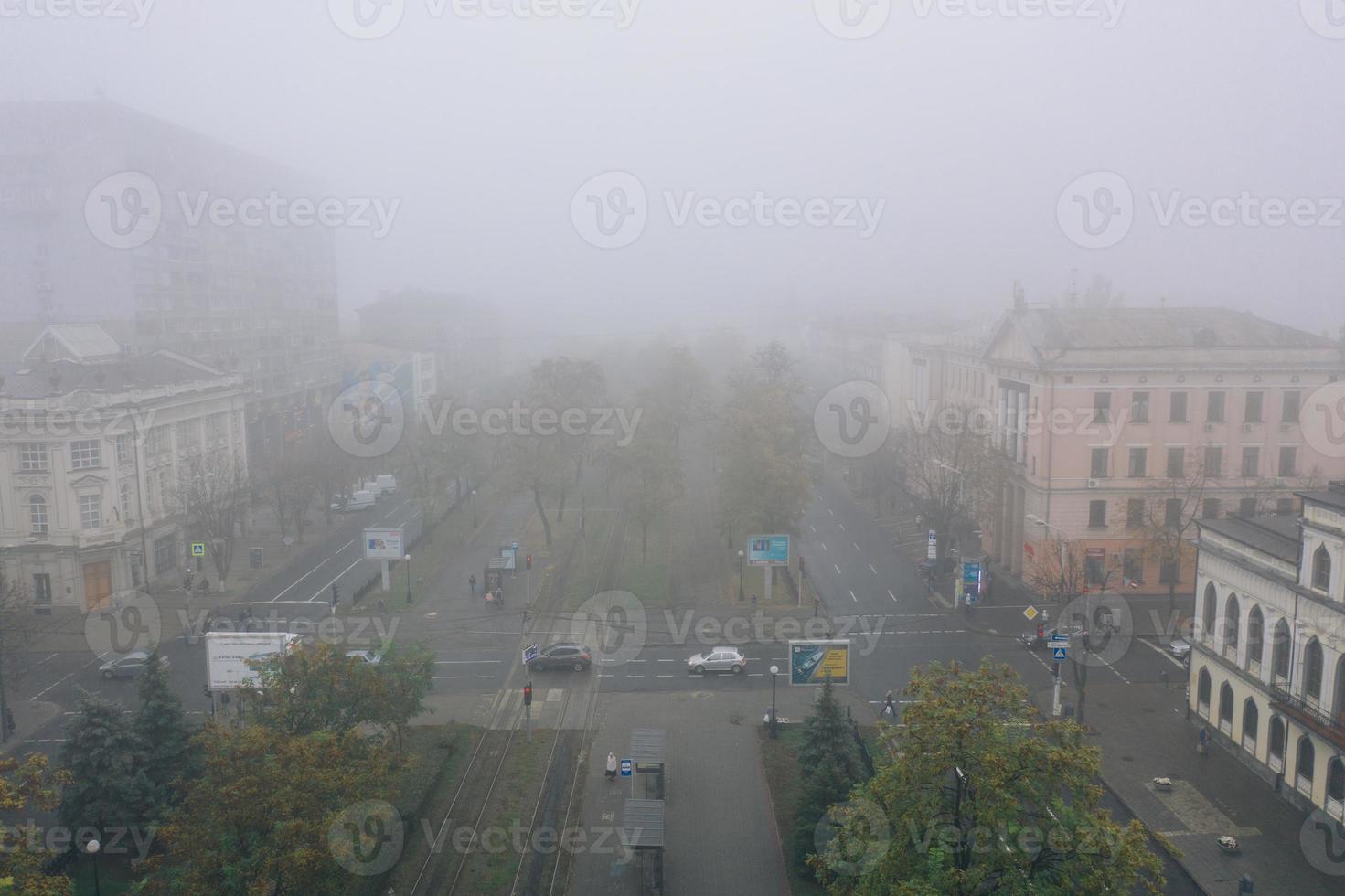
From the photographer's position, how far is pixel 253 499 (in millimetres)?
37875

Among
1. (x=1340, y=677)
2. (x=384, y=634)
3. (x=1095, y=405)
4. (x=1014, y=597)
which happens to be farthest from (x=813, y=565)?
(x=1340, y=677)

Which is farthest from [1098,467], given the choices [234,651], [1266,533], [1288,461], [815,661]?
[234,651]

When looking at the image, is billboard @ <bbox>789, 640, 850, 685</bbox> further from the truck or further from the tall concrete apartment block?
the tall concrete apartment block

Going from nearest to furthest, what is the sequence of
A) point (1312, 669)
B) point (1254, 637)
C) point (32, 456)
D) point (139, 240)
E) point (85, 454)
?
point (1312, 669) < point (1254, 637) < point (32, 456) < point (85, 454) < point (139, 240)

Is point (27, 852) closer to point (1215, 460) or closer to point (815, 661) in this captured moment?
point (815, 661)

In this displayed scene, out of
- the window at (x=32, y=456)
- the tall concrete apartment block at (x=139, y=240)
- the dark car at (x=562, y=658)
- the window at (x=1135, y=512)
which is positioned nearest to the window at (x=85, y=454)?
the window at (x=32, y=456)

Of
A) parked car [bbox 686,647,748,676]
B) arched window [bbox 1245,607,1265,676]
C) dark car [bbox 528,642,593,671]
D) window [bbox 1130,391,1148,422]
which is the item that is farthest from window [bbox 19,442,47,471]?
window [bbox 1130,391,1148,422]

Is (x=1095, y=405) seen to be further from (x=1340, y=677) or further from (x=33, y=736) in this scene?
(x=33, y=736)

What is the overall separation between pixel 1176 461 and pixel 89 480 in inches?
1340

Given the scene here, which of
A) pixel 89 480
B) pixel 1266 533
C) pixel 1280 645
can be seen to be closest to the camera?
pixel 1280 645

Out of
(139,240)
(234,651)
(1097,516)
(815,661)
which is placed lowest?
(234,651)

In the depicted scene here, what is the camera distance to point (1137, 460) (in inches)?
1201

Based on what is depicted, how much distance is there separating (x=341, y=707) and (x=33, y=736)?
9.28m

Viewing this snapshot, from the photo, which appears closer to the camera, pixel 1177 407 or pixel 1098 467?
pixel 1177 407
